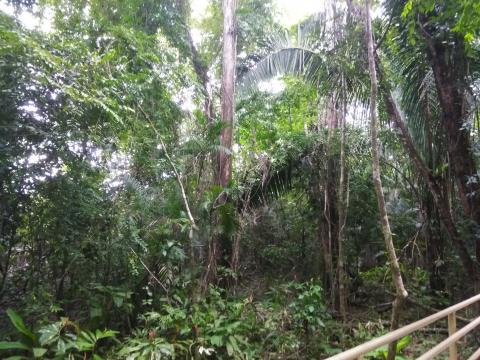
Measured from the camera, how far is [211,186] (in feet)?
19.3

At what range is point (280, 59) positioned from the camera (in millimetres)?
7105

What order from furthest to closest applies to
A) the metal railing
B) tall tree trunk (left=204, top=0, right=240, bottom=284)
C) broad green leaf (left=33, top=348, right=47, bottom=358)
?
tall tree trunk (left=204, top=0, right=240, bottom=284), broad green leaf (left=33, top=348, right=47, bottom=358), the metal railing

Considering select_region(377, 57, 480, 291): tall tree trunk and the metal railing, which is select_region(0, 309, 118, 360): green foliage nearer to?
the metal railing

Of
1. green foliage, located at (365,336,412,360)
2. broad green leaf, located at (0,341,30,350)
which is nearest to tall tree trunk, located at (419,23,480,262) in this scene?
green foliage, located at (365,336,412,360)

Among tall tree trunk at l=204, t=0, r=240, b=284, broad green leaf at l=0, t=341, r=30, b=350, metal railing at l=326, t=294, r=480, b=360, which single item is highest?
tall tree trunk at l=204, t=0, r=240, b=284

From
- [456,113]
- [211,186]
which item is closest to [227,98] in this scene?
[211,186]

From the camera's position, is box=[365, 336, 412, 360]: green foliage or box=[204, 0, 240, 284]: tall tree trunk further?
box=[204, 0, 240, 284]: tall tree trunk

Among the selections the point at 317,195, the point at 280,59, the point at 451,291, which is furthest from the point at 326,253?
the point at 280,59

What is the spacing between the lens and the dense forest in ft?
14.3

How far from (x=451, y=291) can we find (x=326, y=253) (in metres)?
2.13

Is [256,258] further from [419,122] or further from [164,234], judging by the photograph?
[419,122]

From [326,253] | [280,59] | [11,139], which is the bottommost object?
[326,253]

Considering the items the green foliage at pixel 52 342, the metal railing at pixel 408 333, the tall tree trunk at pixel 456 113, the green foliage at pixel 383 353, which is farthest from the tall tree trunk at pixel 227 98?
the metal railing at pixel 408 333

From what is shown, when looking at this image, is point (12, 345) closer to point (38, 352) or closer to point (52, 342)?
point (38, 352)
